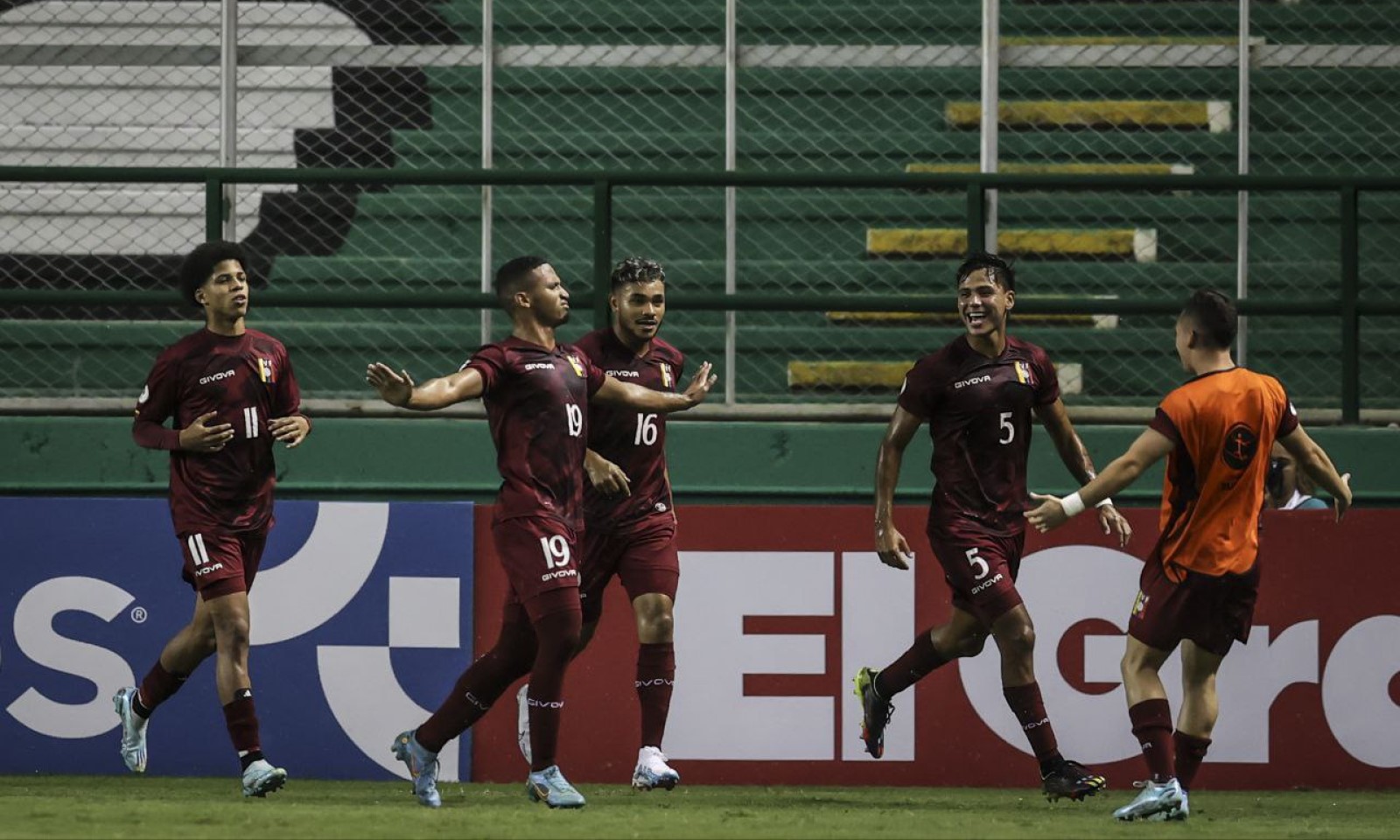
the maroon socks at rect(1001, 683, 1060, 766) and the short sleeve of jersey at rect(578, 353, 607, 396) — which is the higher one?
the short sleeve of jersey at rect(578, 353, 607, 396)

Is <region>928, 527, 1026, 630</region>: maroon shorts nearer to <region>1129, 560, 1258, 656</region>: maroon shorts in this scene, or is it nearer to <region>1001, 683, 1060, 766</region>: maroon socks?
<region>1001, 683, 1060, 766</region>: maroon socks

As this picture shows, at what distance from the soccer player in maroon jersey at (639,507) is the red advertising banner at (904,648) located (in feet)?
2.83

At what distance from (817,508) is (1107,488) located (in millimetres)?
2374

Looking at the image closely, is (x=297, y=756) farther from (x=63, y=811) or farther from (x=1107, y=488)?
(x=1107, y=488)

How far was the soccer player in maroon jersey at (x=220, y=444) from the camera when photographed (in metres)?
7.66

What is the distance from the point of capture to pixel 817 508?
9094 millimetres

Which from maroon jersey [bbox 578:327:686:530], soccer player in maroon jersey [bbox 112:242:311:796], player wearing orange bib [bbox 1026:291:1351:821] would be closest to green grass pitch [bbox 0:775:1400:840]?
player wearing orange bib [bbox 1026:291:1351:821]

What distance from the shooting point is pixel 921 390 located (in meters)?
7.99

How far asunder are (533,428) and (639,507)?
94 cm

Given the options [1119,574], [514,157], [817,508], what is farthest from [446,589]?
[514,157]

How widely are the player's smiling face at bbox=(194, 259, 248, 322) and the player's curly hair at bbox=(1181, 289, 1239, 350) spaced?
12.0 ft

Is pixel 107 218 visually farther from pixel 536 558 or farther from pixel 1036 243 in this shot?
pixel 536 558

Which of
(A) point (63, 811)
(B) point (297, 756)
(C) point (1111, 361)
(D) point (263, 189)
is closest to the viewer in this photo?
(A) point (63, 811)

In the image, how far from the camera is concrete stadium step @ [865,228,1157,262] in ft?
39.1
